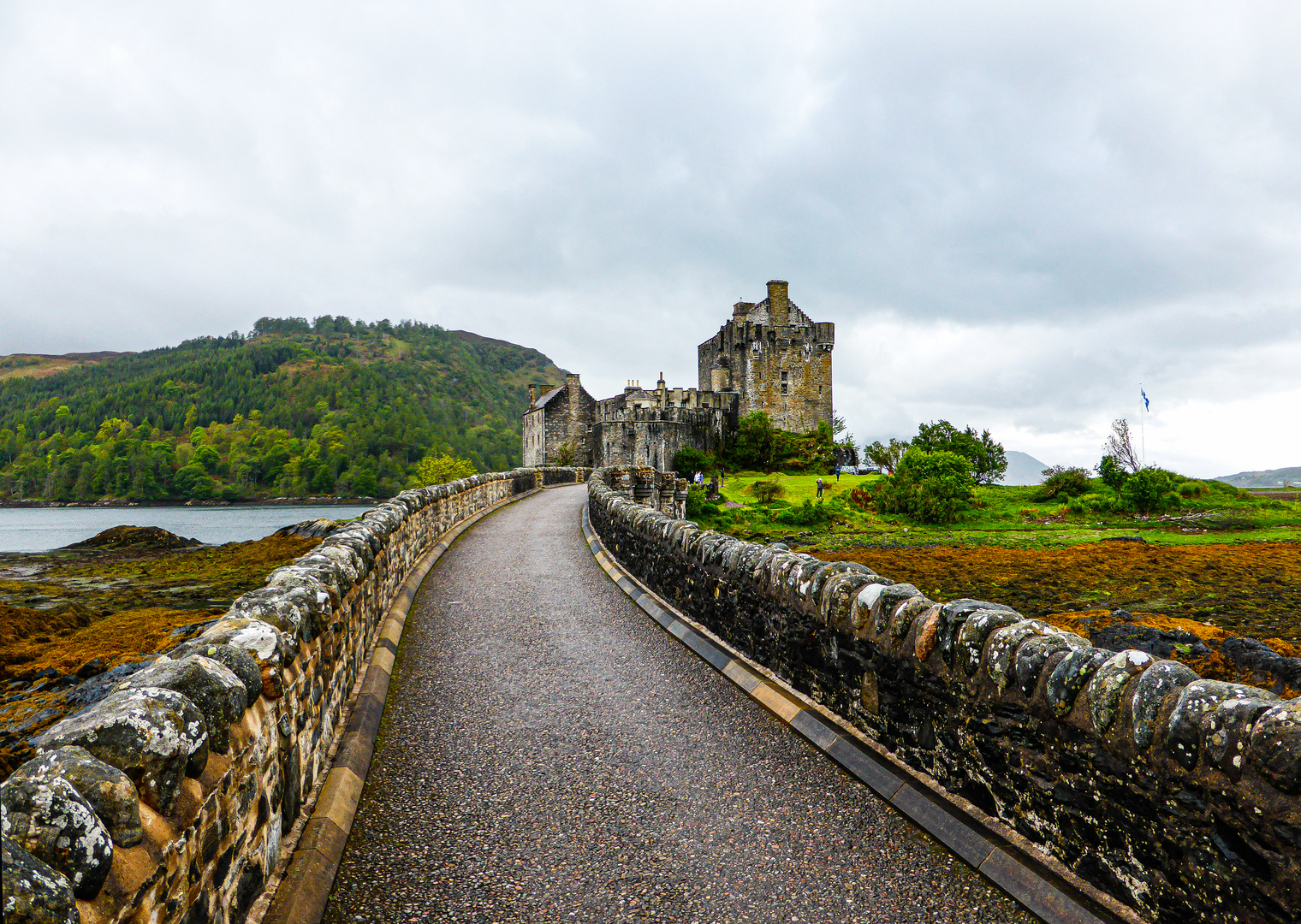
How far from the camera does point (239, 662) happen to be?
3.31m

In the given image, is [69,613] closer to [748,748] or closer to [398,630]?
[398,630]

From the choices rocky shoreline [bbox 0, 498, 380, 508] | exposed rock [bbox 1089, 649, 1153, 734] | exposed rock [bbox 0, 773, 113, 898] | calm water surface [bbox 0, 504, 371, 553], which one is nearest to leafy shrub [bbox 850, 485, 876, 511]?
exposed rock [bbox 1089, 649, 1153, 734]

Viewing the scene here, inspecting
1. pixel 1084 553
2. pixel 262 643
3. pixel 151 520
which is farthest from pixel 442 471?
pixel 262 643

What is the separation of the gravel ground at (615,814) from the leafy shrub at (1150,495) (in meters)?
33.3

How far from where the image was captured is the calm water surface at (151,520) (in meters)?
47.7

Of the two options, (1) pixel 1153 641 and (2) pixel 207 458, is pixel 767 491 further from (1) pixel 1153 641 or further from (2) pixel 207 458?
(2) pixel 207 458

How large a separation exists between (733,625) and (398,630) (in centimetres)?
396

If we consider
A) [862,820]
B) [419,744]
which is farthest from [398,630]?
[862,820]

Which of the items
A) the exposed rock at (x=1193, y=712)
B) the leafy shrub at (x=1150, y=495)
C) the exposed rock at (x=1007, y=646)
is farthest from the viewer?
the leafy shrub at (x=1150, y=495)

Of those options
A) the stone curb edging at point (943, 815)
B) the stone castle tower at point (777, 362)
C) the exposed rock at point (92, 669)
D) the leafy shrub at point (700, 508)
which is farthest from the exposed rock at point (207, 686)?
the stone castle tower at point (777, 362)

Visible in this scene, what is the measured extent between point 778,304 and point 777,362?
5035 mm

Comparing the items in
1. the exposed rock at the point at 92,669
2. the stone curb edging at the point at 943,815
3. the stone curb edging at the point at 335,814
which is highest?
the stone curb edging at the point at 943,815

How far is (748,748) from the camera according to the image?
16.5ft

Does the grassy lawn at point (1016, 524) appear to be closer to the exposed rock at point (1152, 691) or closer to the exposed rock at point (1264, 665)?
the exposed rock at point (1264, 665)
